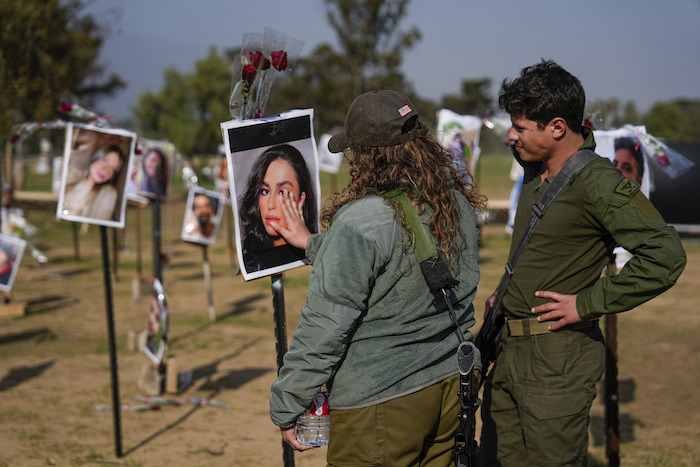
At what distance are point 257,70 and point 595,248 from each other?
149 cm

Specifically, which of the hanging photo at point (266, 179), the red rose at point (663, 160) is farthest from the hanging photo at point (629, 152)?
the hanging photo at point (266, 179)

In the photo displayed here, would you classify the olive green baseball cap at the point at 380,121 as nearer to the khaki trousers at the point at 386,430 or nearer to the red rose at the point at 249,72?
the red rose at the point at 249,72

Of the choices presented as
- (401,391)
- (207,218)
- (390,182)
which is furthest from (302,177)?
(207,218)

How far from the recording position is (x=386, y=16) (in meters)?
38.8

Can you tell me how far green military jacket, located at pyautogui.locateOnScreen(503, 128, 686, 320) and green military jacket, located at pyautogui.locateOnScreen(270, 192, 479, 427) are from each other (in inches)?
24.5

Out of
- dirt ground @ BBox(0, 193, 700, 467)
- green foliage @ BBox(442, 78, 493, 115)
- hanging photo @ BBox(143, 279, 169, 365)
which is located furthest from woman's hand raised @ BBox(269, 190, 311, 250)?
green foliage @ BBox(442, 78, 493, 115)

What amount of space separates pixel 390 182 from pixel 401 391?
2.17 ft

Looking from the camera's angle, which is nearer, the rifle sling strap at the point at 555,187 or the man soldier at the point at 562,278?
the man soldier at the point at 562,278

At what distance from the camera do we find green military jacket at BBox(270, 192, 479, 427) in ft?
6.94

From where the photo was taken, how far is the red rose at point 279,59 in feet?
9.27

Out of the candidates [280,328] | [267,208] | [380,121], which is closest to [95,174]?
[267,208]

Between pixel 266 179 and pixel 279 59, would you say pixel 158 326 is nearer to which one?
→ pixel 266 179

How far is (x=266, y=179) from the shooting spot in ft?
9.75

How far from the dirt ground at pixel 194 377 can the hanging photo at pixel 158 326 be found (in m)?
0.50
